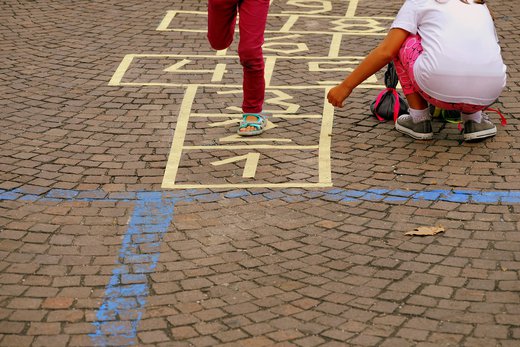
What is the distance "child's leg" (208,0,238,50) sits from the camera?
664 cm

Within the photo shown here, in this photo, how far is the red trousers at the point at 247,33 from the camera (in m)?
6.62

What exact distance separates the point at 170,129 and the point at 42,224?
1.72 m

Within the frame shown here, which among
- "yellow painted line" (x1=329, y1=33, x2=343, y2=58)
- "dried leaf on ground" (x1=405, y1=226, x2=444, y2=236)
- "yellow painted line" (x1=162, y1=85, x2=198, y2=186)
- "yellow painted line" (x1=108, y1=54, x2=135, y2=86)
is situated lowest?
"yellow painted line" (x1=108, y1=54, x2=135, y2=86)

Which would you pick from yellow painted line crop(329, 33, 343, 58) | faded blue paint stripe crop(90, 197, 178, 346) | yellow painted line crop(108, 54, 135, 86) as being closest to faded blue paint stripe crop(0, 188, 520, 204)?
faded blue paint stripe crop(90, 197, 178, 346)

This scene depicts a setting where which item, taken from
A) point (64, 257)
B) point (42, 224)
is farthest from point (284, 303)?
point (42, 224)

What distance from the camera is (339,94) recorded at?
6598 millimetres

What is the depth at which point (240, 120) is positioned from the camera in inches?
286

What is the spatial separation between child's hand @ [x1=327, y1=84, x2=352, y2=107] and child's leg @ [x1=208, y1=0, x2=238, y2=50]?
932 mm

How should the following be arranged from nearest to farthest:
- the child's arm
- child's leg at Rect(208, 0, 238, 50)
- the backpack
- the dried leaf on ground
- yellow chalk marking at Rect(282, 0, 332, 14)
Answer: the dried leaf on ground, the child's arm, child's leg at Rect(208, 0, 238, 50), the backpack, yellow chalk marking at Rect(282, 0, 332, 14)

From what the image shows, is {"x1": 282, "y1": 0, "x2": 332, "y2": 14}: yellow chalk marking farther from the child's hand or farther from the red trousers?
the child's hand

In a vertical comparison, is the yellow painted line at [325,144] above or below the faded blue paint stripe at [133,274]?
above

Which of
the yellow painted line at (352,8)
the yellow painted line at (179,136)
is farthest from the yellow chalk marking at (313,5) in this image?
the yellow painted line at (179,136)

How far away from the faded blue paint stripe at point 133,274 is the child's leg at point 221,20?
1496 mm

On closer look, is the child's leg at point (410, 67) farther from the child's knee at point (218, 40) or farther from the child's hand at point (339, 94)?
the child's knee at point (218, 40)
